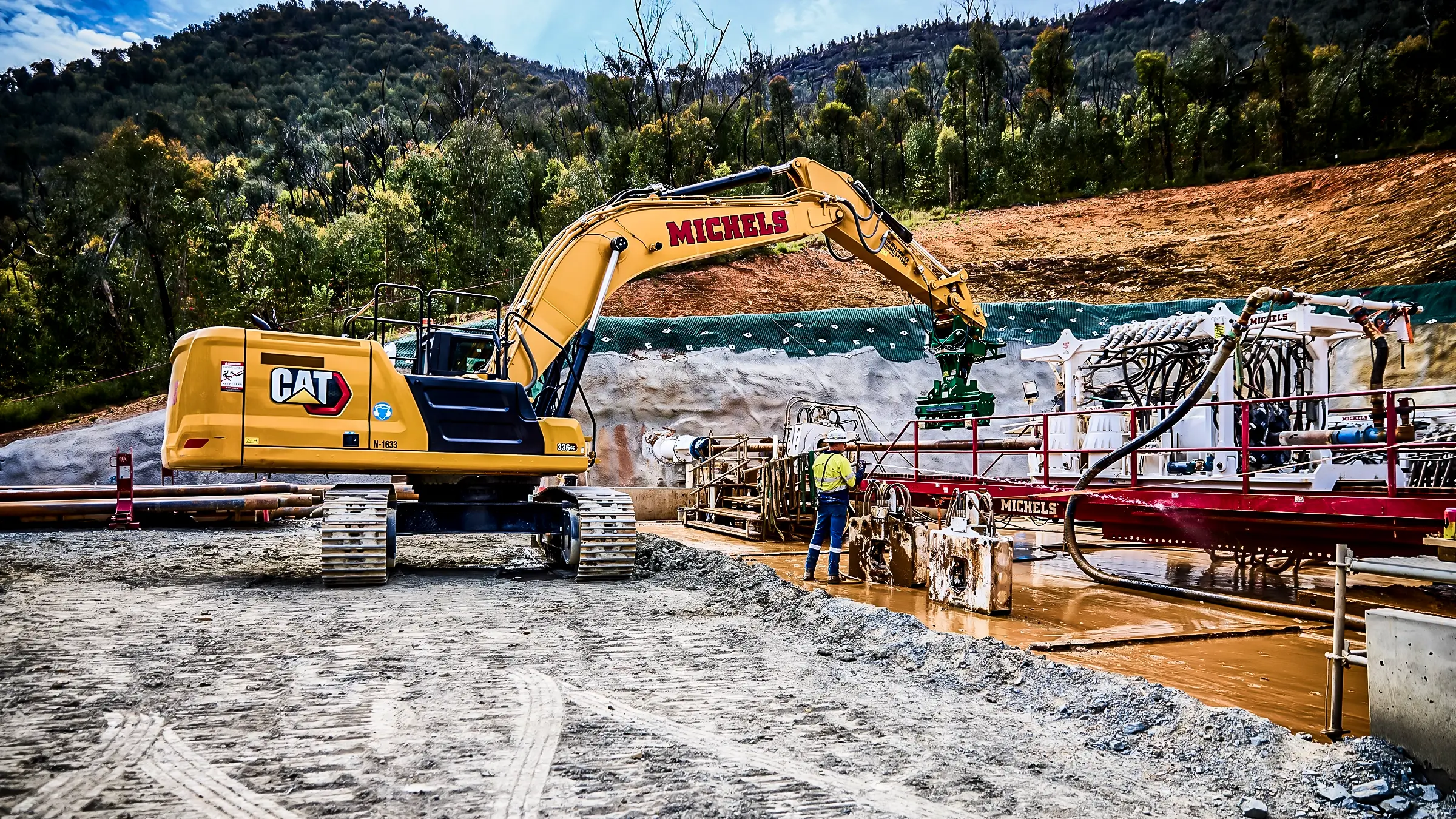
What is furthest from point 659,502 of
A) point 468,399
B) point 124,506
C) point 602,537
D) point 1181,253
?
point 1181,253

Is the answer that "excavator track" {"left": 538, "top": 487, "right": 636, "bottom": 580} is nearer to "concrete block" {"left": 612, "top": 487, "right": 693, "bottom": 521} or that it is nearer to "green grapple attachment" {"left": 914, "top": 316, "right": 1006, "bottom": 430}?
"green grapple attachment" {"left": 914, "top": 316, "right": 1006, "bottom": 430}

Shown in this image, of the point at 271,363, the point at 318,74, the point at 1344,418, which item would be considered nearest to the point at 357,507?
the point at 271,363

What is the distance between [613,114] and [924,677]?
46.5m

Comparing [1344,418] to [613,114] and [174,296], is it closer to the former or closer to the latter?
[174,296]

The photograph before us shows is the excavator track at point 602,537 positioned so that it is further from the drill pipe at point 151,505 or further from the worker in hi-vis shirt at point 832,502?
the drill pipe at point 151,505

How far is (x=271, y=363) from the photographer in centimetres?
881

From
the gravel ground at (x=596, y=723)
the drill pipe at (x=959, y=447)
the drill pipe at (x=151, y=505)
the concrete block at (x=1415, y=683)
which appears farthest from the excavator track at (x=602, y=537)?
the drill pipe at (x=151, y=505)

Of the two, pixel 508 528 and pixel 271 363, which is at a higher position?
pixel 271 363

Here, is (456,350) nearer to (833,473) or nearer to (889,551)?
(833,473)

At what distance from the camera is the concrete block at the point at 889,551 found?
938cm

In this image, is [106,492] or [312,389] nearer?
[312,389]

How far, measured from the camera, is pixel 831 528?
9641 millimetres

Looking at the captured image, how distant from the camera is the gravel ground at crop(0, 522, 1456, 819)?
3.70 metres

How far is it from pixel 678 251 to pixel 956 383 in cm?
444
